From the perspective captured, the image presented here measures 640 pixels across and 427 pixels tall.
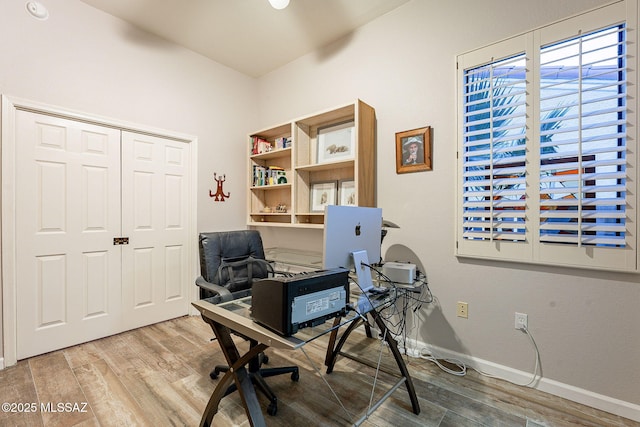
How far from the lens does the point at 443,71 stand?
2.22 metres

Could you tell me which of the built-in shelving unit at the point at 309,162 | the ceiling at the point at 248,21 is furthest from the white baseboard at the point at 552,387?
the ceiling at the point at 248,21

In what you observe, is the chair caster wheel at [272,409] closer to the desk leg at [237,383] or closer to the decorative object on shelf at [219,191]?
the desk leg at [237,383]

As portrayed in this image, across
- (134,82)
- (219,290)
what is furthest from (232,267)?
(134,82)

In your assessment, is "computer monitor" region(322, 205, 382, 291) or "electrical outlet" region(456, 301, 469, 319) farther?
"electrical outlet" region(456, 301, 469, 319)

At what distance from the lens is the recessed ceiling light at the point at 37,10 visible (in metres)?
2.18

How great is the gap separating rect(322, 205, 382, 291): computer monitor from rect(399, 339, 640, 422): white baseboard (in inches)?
44.3

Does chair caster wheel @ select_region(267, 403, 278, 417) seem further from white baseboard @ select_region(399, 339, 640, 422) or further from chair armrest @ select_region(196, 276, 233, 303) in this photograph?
white baseboard @ select_region(399, 339, 640, 422)

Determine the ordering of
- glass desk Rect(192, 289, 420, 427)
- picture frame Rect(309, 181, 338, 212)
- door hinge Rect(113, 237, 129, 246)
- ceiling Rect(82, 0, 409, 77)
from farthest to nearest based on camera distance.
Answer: picture frame Rect(309, 181, 338, 212) < door hinge Rect(113, 237, 129, 246) < ceiling Rect(82, 0, 409, 77) < glass desk Rect(192, 289, 420, 427)

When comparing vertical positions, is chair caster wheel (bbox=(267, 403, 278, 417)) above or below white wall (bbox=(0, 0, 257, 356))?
below

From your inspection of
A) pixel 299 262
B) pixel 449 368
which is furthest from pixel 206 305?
pixel 449 368

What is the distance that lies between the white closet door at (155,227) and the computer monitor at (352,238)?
2364 mm

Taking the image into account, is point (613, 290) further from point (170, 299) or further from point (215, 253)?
point (170, 299)

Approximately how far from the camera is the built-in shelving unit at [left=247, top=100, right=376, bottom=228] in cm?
251

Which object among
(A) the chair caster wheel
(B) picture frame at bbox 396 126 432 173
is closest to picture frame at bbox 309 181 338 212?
(B) picture frame at bbox 396 126 432 173
